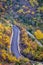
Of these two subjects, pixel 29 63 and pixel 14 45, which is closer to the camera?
pixel 29 63

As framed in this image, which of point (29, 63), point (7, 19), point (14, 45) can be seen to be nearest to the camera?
point (29, 63)

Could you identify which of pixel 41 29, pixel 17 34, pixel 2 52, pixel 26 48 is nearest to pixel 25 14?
pixel 41 29

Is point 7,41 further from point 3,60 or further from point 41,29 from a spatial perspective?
point 41,29

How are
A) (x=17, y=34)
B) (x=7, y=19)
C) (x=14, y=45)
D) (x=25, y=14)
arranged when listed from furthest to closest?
(x=25, y=14)
(x=7, y=19)
(x=17, y=34)
(x=14, y=45)

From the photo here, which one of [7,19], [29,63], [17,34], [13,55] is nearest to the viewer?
[29,63]

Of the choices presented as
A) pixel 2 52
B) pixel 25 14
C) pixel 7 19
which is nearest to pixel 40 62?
pixel 2 52

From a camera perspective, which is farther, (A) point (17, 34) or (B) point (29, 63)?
(A) point (17, 34)

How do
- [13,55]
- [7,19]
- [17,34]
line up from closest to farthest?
[13,55]
[17,34]
[7,19]

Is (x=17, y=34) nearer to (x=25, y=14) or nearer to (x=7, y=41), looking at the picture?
(x=7, y=41)

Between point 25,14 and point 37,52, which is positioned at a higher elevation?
point 25,14
